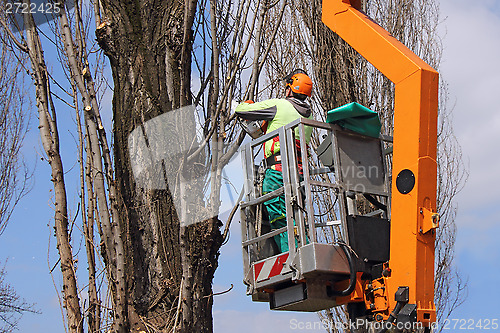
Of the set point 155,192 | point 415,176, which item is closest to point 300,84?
point 415,176

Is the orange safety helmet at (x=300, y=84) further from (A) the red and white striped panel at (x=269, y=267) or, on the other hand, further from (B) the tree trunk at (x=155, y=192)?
(A) the red and white striped panel at (x=269, y=267)

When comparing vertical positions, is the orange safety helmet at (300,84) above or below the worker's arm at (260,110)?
above

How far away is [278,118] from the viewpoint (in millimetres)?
4922

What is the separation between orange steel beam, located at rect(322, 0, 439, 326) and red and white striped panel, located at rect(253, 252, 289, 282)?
0.68 meters

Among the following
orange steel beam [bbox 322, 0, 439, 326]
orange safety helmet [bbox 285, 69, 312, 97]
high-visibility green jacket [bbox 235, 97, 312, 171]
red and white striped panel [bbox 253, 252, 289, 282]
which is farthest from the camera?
orange safety helmet [bbox 285, 69, 312, 97]

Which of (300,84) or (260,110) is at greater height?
(300,84)

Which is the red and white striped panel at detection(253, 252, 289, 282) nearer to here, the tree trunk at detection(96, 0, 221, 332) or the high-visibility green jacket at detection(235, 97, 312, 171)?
the tree trunk at detection(96, 0, 221, 332)

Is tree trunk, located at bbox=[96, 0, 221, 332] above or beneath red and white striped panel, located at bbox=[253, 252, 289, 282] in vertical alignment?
above

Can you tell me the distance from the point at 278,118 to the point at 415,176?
45.7 inches

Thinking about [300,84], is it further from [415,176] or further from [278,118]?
[415,176]

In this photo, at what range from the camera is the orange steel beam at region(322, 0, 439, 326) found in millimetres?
Result: 4129

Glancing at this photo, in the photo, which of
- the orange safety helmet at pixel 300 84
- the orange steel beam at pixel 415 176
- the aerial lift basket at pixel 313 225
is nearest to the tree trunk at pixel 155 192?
the aerial lift basket at pixel 313 225

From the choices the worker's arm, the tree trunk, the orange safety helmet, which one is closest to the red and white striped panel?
the tree trunk

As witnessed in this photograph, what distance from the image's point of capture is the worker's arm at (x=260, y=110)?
4.93m
